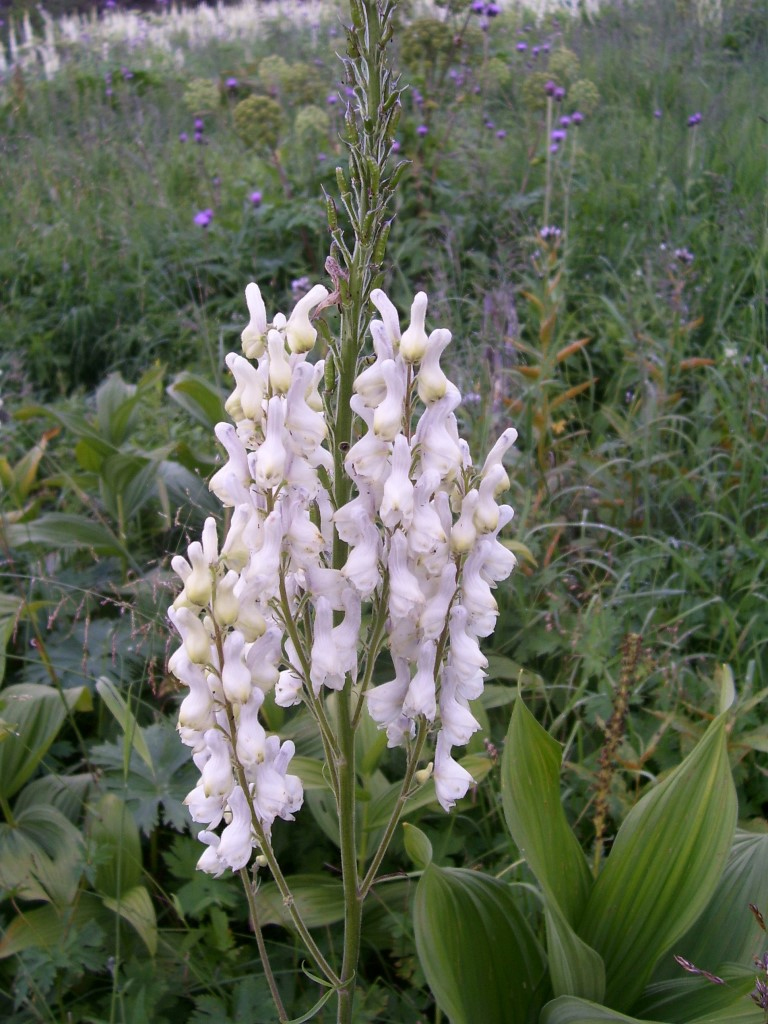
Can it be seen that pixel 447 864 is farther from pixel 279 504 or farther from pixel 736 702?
pixel 279 504

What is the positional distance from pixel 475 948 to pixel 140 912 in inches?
26.7

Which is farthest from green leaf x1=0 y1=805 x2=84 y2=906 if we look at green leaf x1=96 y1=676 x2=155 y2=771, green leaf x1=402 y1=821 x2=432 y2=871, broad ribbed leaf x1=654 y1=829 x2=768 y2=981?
broad ribbed leaf x1=654 y1=829 x2=768 y2=981

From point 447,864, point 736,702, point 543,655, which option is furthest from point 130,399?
point 736,702

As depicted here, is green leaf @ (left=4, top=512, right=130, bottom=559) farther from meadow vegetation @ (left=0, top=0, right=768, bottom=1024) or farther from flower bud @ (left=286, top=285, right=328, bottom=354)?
flower bud @ (left=286, top=285, right=328, bottom=354)

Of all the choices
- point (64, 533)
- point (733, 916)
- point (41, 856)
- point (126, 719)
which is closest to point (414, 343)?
point (126, 719)

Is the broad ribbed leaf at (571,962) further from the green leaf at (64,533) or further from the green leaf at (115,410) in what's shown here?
the green leaf at (115,410)

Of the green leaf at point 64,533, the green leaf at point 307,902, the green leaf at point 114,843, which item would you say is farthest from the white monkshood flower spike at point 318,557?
the green leaf at point 64,533

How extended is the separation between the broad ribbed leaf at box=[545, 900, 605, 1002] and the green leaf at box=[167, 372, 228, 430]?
6.50ft

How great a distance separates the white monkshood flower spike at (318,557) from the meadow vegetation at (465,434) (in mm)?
234

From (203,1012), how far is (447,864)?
57 centimetres

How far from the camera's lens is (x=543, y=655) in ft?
8.73

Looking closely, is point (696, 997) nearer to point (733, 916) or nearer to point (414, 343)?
point (733, 916)

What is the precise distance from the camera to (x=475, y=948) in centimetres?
161

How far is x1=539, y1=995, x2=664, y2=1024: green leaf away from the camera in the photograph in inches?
53.3
